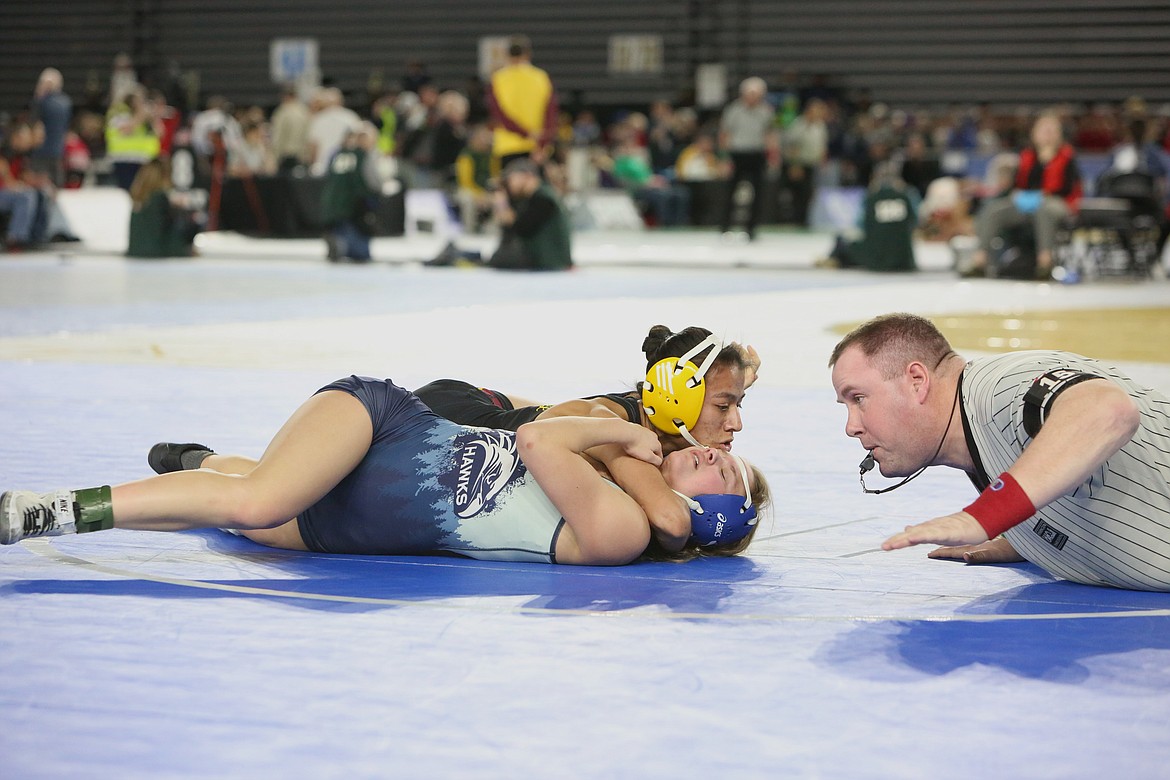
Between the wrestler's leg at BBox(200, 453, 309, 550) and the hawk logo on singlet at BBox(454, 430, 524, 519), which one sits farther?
the wrestler's leg at BBox(200, 453, 309, 550)

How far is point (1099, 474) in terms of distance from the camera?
3562 mm

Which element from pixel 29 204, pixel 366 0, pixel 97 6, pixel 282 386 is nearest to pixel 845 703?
pixel 282 386

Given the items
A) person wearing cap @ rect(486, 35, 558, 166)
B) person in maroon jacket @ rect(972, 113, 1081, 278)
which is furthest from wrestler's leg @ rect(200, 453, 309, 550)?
person wearing cap @ rect(486, 35, 558, 166)

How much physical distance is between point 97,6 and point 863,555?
3002cm

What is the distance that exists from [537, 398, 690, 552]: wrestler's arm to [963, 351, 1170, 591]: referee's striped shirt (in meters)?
0.73

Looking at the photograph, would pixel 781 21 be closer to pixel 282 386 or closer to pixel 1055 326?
pixel 1055 326

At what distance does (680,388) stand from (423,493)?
68cm

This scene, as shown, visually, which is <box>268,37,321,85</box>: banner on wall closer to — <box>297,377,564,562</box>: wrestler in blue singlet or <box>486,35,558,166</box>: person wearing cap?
<box>486,35,558,166</box>: person wearing cap

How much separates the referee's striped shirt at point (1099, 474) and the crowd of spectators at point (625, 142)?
49.6 ft

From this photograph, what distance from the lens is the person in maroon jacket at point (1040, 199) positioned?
14.5 metres

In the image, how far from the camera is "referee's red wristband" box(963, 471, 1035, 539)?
3145mm

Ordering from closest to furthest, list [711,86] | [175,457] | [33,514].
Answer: [33,514], [175,457], [711,86]

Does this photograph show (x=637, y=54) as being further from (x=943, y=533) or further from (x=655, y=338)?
(x=943, y=533)

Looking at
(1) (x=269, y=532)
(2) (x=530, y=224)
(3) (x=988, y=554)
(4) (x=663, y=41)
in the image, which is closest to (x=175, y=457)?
(1) (x=269, y=532)
